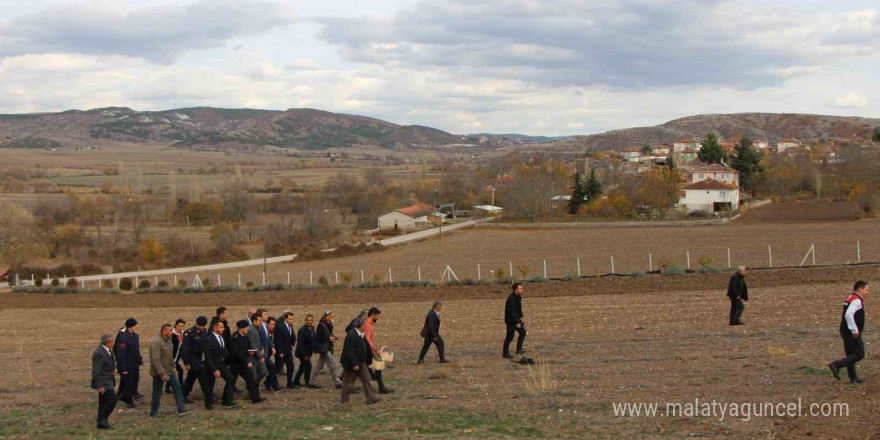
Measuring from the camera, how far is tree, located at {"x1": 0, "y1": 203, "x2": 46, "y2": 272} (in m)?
57.7

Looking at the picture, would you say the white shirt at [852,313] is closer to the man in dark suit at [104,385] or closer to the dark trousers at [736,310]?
the dark trousers at [736,310]

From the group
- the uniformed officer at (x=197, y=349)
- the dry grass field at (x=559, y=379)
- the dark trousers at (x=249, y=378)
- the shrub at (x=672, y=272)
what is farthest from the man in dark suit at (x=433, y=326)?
the shrub at (x=672, y=272)

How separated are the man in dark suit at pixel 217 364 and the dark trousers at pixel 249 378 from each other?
105mm

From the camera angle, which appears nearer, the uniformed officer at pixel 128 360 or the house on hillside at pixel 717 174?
the uniformed officer at pixel 128 360

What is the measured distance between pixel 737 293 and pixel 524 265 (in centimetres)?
2709

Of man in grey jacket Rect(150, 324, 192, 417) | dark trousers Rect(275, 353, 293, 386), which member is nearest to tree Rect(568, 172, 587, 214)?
dark trousers Rect(275, 353, 293, 386)

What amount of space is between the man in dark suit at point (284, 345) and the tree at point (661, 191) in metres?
65.6

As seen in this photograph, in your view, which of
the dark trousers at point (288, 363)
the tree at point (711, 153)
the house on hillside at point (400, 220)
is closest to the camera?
the dark trousers at point (288, 363)

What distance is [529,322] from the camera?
2188cm

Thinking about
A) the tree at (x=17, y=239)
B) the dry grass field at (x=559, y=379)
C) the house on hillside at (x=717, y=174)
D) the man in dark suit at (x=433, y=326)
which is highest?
the house on hillside at (x=717, y=174)

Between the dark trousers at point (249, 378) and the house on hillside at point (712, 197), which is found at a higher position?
the house on hillside at point (712, 197)

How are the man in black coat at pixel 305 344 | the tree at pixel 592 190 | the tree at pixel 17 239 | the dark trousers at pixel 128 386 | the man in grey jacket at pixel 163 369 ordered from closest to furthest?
the man in grey jacket at pixel 163 369 < the dark trousers at pixel 128 386 < the man in black coat at pixel 305 344 < the tree at pixel 17 239 < the tree at pixel 592 190

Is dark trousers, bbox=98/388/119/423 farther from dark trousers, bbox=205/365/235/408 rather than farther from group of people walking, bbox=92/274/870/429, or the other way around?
dark trousers, bbox=205/365/235/408

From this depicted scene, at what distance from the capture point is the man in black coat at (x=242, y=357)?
12.2 meters
